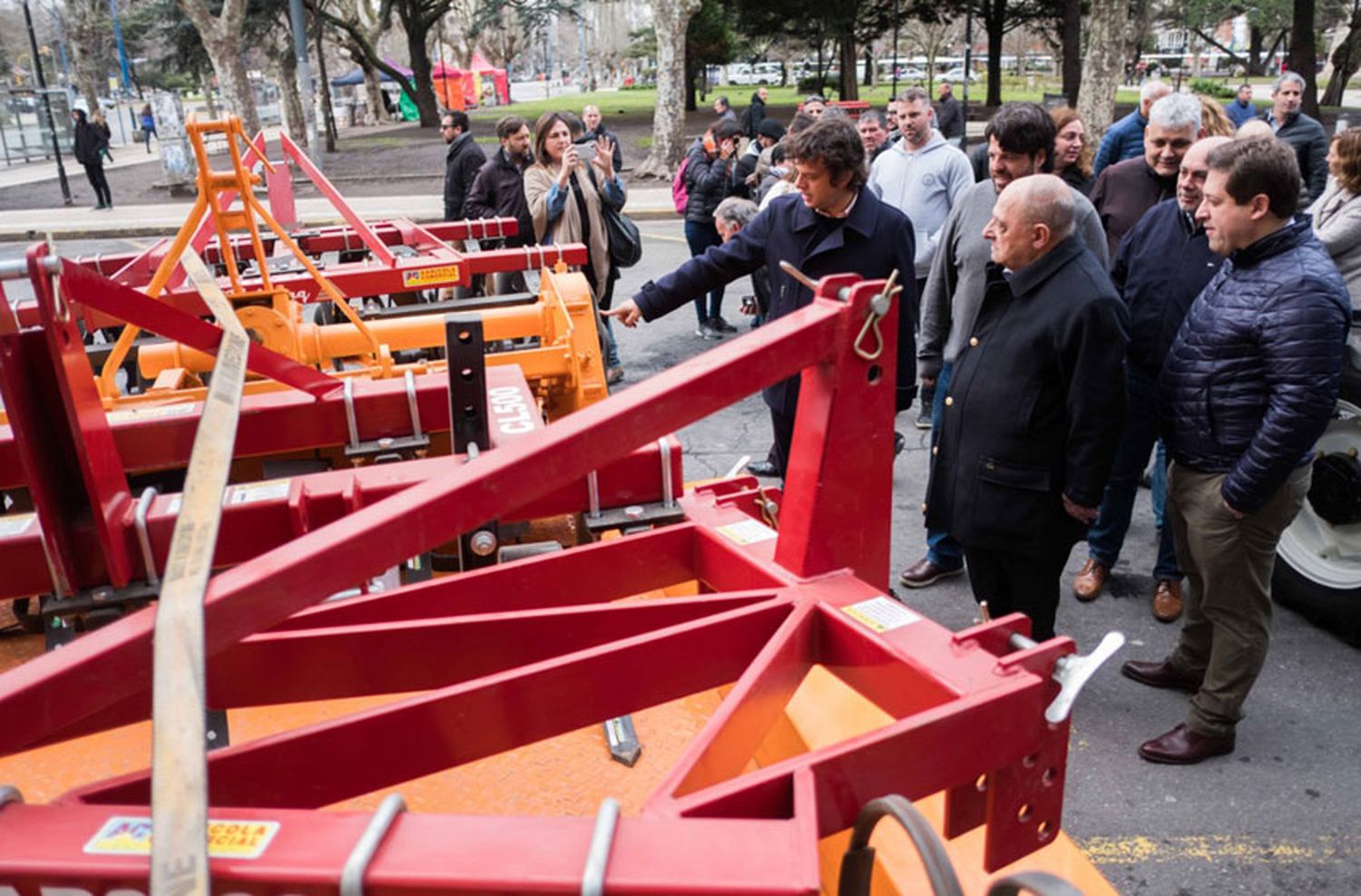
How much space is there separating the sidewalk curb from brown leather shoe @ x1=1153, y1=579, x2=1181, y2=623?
13487 mm

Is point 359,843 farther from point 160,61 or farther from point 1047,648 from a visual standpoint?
point 160,61

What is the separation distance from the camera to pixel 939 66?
62.2 meters

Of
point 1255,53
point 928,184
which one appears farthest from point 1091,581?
point 1255,53

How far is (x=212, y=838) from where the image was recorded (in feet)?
4.29

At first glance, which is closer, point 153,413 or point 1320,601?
point 153,413

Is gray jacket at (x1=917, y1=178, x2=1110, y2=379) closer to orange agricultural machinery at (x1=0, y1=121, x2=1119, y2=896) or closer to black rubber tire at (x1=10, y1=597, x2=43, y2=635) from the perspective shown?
orange agricultural machinery at (x1=0, y1=121, x2=1119, y2=896)

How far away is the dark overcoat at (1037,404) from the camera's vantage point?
313 centimetres

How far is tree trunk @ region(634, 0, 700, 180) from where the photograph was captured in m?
19.2

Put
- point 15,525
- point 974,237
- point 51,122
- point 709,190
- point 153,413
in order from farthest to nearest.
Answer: point 51,122 → point 709,190 → point 974,237 → point 153,413 → point 15,525

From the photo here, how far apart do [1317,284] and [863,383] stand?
1747 mm

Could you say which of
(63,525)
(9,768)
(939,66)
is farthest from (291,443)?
(939,66)

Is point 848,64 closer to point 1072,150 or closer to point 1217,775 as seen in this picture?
point 1072,150

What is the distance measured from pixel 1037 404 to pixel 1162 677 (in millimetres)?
1358

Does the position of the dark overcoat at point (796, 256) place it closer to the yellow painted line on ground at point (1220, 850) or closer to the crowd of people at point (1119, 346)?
the crowd of people at point (1119, 346)
